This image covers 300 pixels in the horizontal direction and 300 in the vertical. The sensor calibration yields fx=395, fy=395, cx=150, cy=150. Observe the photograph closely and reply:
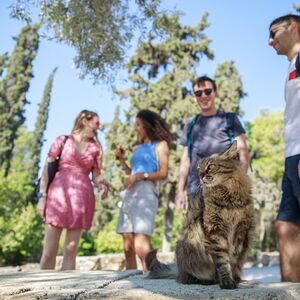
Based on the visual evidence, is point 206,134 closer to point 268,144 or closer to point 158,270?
point 158,270

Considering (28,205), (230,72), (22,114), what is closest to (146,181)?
(28,205)

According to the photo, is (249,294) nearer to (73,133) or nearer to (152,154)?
(152,154)

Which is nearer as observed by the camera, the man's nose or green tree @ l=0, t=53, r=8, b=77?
the man's nose

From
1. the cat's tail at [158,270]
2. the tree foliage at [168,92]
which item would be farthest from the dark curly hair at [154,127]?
the tree foliage at [168,92]

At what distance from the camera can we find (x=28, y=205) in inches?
974

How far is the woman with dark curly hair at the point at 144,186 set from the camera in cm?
492

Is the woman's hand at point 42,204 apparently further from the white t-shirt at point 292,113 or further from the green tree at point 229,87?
the green tree at point 229,87

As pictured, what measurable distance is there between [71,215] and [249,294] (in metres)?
3.15

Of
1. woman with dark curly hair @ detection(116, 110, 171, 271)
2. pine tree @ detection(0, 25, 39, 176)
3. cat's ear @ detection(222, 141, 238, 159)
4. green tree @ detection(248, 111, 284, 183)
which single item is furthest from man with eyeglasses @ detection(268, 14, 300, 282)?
green tree @ detection(248, 111, 284, 183)

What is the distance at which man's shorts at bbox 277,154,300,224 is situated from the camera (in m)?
3.18

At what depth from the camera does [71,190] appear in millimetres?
4848

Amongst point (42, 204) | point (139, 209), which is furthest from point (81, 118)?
point (139, 209)

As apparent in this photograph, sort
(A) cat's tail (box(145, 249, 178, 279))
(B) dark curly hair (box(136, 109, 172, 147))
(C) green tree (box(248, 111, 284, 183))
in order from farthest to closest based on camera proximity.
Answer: (C) green tree (box(248, 111, 284, 183)) → (B) dark curly hair (box(136, 109, 172, 147)) → (A) cat's tail (box(145, 249, 178, 279))

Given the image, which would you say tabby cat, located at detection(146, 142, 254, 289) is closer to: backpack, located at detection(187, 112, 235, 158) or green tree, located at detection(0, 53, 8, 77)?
backpack, located at detection(187, 112, 235, 158)
